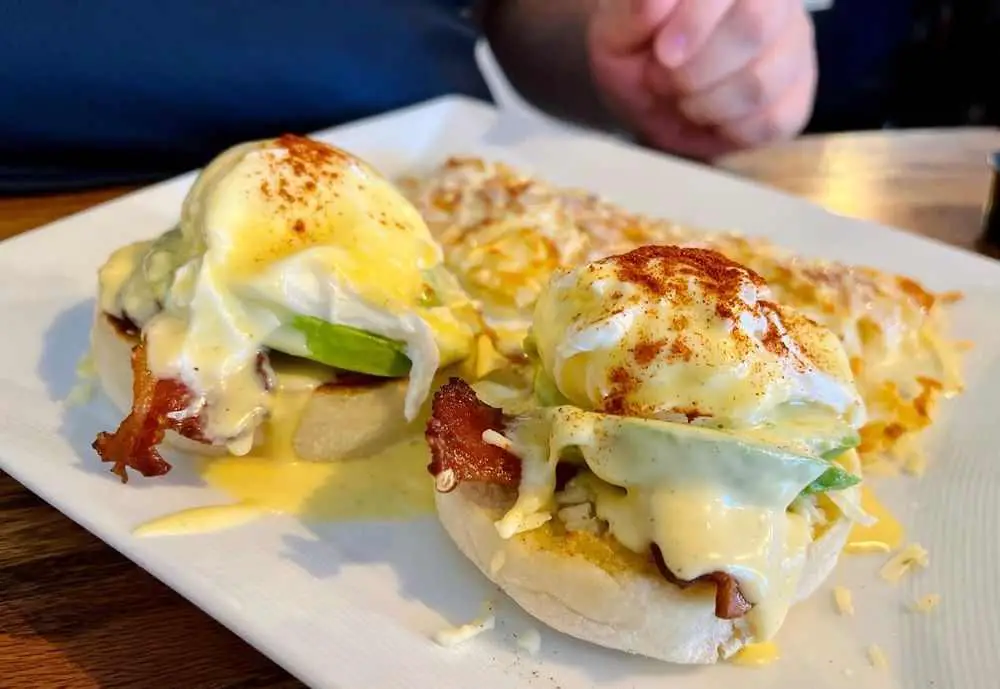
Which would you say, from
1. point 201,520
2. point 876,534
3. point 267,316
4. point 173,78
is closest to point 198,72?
point 173,78

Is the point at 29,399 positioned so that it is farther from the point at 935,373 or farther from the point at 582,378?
the point at 935,373

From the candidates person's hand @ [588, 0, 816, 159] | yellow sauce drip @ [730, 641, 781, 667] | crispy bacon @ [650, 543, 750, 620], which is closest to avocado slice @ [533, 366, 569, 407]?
crispy bacon @ [650, 543, 750, 620]

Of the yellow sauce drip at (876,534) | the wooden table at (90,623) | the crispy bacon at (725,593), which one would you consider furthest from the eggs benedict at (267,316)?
the yellow sauce drip at (876,534)

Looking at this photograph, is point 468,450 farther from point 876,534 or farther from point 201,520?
point 876,534

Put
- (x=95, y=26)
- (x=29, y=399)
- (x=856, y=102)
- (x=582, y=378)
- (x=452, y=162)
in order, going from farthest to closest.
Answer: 1. (x=856, y=102)
2. (x=452, y=162)
3. (x=95, y=26)
4. (x=29, y=399)
5. (x=582, y=378)

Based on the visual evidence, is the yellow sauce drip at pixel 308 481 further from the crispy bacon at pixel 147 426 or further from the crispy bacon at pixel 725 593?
the crispy bacon at pixel 725 593

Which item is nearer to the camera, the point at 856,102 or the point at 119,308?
the point at 119,308

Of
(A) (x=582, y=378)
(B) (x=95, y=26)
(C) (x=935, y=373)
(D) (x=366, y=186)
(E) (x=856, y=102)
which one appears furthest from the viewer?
(E) (x=856, y=102)

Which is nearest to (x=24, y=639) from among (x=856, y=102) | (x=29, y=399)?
(x=29, y=399)

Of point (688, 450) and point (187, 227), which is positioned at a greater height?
point (187, 227)
